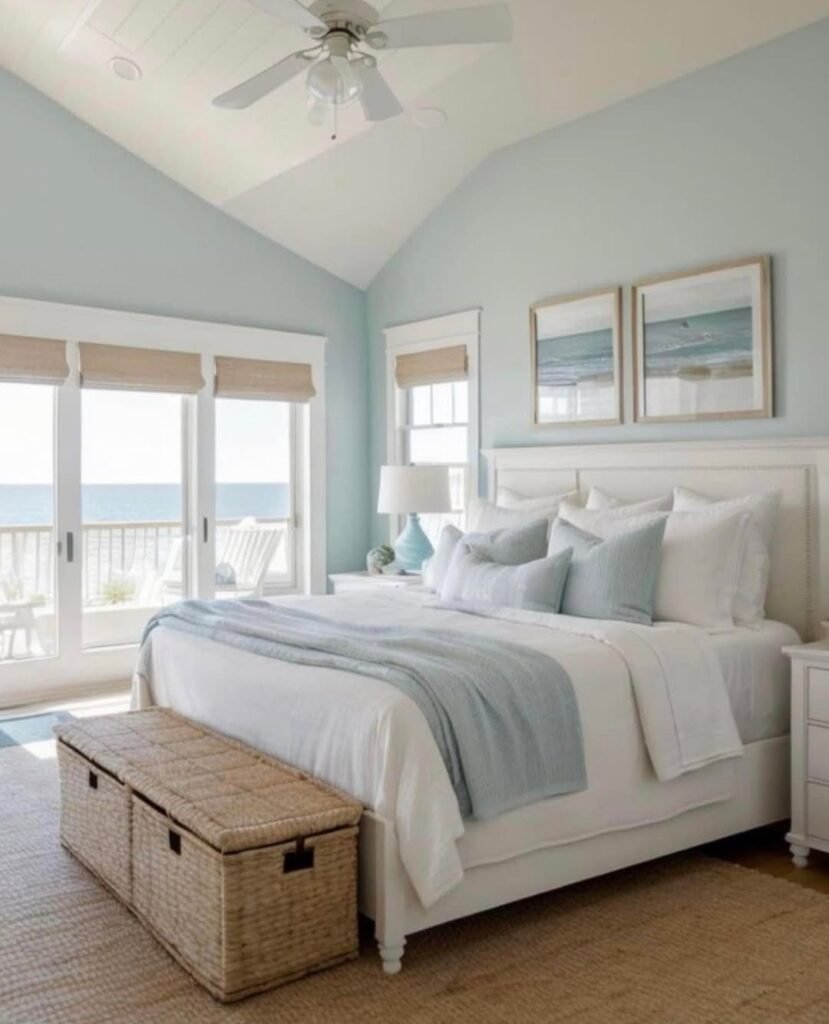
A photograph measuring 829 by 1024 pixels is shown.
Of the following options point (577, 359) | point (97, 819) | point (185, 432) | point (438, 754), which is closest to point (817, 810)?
point (438, 754)

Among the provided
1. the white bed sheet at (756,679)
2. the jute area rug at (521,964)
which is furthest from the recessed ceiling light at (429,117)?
the jute area rug at (521,964)

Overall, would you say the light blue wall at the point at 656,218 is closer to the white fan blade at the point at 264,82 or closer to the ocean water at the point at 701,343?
the ocean water at the point at 701,343

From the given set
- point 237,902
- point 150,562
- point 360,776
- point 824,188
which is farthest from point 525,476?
point 237,902

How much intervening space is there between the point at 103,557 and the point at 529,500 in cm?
261

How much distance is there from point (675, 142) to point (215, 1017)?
12.8 ft

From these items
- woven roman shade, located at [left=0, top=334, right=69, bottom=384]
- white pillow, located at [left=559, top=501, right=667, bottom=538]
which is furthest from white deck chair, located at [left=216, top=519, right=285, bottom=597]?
white pillow, located at [left=559, top=501, right=667, bottom=538]

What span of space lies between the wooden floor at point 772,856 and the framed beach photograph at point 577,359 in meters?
2.01

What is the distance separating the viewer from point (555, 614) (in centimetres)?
363

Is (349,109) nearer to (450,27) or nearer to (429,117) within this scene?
(429,117)

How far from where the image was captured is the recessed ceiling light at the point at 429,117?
488 cm

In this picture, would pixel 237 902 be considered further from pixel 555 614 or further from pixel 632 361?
pixel 632 361

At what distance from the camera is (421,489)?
18.0 feet

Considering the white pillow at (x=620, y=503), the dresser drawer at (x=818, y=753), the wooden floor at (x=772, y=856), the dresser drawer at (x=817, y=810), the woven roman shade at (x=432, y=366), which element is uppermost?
the woven roman shade at (x=432, y=366)

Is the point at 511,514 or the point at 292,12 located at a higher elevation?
the point at 292,12
